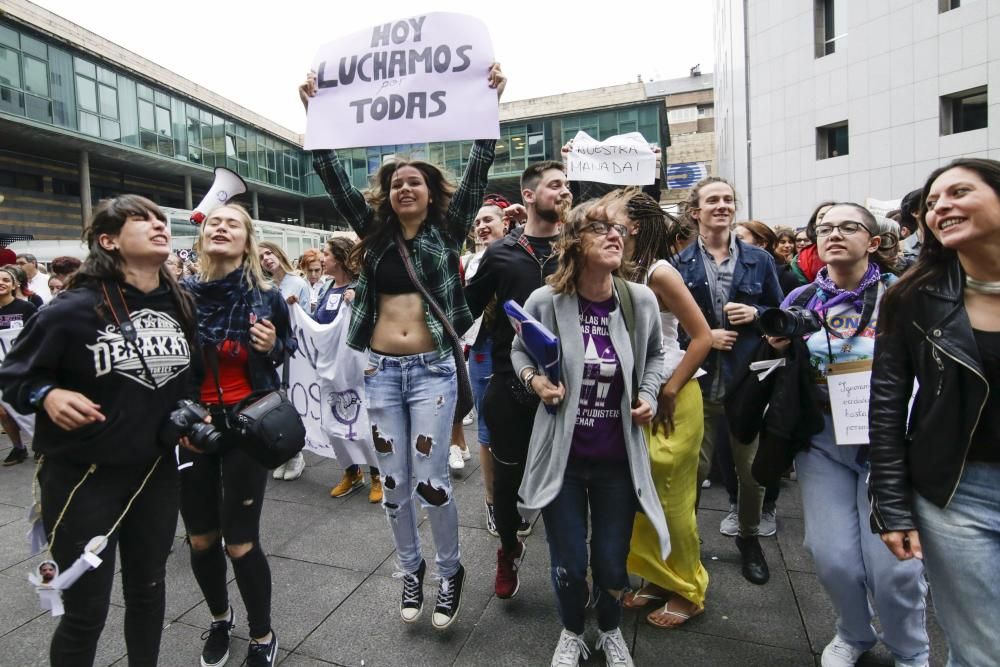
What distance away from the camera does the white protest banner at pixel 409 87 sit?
2844 mm

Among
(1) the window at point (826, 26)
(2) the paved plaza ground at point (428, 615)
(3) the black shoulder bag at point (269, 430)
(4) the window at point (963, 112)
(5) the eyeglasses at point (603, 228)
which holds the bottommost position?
(2) the paved plaza ground at point (428, 615)

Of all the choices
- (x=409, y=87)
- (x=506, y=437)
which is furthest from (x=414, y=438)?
(x=409, y=87)

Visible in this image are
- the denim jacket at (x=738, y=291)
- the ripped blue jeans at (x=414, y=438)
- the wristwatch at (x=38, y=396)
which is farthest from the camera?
the denim jacket at (x=738, y=291)

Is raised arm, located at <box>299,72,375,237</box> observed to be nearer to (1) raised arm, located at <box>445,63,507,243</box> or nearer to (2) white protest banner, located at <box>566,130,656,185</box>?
(1) raised arm, located at <box>445,63,507,243</box>

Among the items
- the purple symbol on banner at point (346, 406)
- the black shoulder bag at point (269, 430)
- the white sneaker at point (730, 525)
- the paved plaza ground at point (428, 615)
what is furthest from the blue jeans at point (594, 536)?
the purple symbol on banner at point (346, 406)

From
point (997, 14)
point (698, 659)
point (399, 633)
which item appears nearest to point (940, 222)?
point (698, 659)

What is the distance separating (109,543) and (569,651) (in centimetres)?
188

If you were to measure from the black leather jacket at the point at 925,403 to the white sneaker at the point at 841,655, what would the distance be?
920 millimetres

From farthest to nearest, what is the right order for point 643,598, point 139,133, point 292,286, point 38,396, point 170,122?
point 170,122 < point 139,133 < point 292,286 < point 643,598 < point 38,396

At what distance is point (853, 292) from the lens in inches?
101

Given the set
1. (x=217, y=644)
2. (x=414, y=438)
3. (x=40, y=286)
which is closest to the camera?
(x=217, y=644)

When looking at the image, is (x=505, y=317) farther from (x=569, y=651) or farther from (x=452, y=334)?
(x=569, y=651)

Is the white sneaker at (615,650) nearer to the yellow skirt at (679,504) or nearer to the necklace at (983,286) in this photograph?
the yellow skirt at (679,504)

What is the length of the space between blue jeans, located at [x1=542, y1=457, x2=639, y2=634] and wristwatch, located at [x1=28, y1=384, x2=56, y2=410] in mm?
A: 1910
